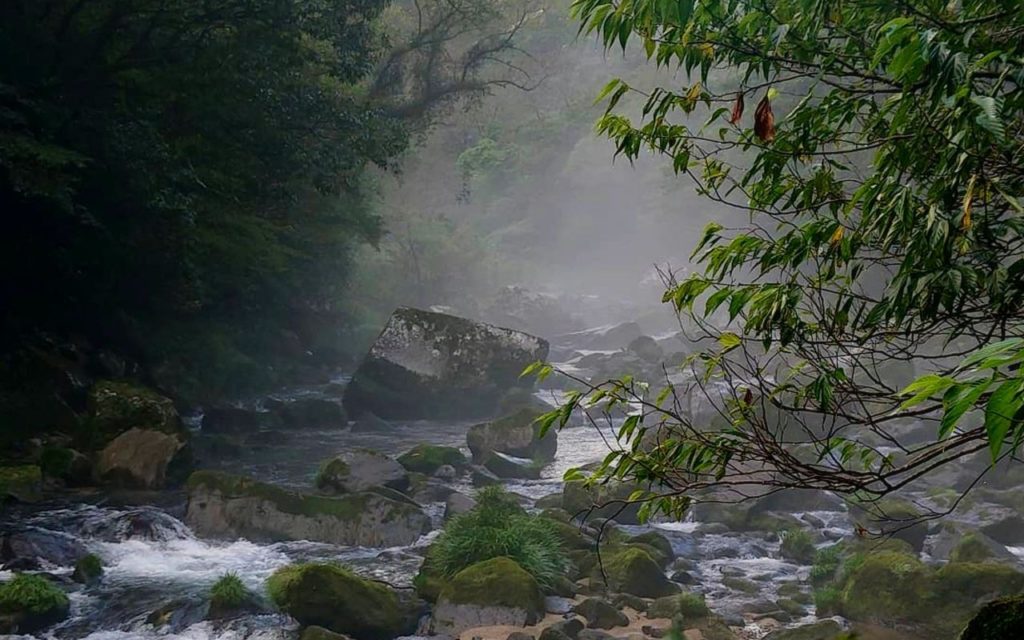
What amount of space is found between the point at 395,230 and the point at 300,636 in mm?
31595

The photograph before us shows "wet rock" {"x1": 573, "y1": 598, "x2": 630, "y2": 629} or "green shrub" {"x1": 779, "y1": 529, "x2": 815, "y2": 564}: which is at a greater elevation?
"green shrub" {"x1": 779, "y1": 529, "x2": 815, "y2": 564}

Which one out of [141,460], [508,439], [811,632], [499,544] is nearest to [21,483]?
[141,460]

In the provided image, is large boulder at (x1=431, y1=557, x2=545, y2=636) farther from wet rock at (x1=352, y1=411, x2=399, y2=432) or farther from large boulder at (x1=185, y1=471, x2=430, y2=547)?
wet rock at (x1=352, y1=411, x2=399, y2=432)

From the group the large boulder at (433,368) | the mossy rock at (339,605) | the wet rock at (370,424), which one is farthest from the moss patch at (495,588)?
the large boulder at (433,368)

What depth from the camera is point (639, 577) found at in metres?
10.3

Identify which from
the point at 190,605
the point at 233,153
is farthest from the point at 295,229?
the point at 190,605

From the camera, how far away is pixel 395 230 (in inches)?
1533

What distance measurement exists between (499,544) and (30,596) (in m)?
5.19

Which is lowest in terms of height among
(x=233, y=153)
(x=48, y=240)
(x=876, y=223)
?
(x=876, y=223)

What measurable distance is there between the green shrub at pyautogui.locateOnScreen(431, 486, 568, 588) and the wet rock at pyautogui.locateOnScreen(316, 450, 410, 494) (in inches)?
116

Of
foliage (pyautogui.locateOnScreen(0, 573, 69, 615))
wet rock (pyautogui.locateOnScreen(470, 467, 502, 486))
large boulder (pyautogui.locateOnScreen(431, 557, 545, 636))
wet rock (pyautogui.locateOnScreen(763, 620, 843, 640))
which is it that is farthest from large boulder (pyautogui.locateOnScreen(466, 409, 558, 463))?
foliage (pyautogui.locateOnScreen(0, 573, 69, 615))

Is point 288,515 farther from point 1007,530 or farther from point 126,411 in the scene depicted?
point 1007,530

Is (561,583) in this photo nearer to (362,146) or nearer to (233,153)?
(233,153)

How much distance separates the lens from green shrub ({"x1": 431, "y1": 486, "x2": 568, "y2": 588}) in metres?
10.2
